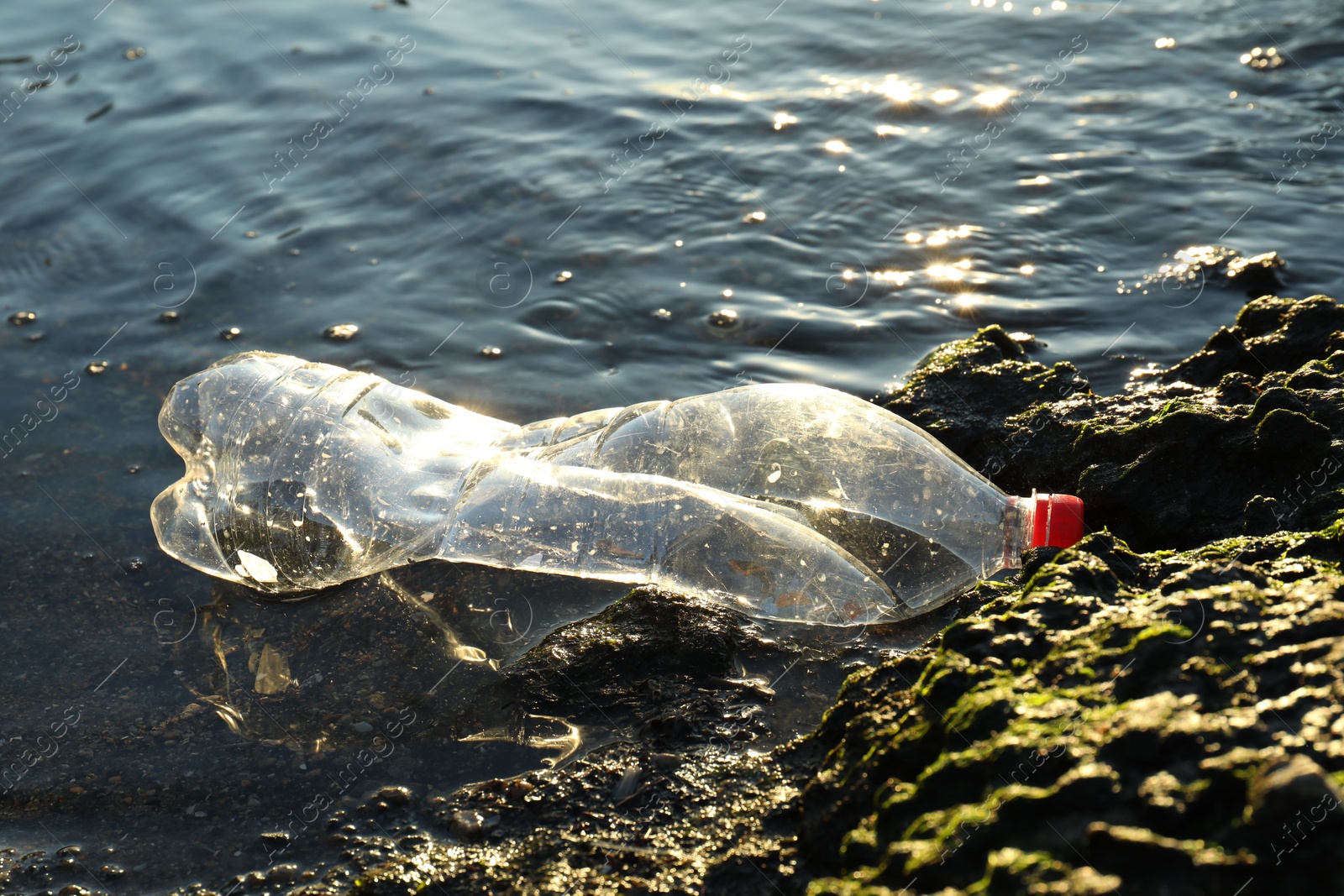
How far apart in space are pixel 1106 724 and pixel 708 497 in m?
1.55

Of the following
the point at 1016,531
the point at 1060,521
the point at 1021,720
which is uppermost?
the point at 1021,720

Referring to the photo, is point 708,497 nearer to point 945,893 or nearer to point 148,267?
point 945,893

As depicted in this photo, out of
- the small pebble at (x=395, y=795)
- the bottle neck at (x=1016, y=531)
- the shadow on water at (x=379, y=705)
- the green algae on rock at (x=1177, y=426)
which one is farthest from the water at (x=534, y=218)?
the bottle neck at (x=1016, y=531)

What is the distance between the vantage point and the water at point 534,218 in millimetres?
2945

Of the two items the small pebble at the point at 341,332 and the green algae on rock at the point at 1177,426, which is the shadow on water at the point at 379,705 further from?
the small pebble at the point at 341,332

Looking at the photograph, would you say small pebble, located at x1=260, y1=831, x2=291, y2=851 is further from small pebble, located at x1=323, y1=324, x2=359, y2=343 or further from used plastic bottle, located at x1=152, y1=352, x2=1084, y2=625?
small pebble, located at x1=323, y1=324, x2=359, y2=343

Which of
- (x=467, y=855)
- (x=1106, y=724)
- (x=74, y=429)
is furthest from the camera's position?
(x=74, y=429)

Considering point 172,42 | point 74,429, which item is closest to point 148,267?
point 74,429

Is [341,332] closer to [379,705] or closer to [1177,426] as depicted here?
[379,705]

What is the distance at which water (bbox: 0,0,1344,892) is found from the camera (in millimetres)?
2945

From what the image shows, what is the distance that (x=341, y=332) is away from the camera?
420cm

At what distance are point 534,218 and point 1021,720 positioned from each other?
13.1 ft

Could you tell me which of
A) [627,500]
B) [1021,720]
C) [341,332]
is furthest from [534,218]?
[1021,720]

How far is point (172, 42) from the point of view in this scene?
671 cm
